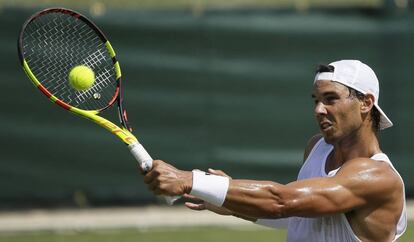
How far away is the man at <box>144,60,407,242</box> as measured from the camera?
4.41 m

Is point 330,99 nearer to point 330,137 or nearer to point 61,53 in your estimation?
point 330,137

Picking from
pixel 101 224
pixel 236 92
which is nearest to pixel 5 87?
pixel 101 224

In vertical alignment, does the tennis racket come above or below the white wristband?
above

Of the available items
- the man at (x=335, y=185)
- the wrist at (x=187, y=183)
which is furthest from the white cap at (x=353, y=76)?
the wrist at (x=187, y=183)

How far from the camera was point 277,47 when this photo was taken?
11461mm

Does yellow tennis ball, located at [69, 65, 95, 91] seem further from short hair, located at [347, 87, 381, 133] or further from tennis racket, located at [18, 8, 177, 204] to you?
short hair, located at [347, 87, 381, 133]

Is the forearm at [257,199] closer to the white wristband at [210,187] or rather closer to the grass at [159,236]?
the white wristband at [210,187]

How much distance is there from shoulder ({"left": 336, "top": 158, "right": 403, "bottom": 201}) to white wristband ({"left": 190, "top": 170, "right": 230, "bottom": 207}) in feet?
1.97

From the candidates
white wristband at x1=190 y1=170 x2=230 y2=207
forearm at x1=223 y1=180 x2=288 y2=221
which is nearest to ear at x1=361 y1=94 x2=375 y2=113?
forearm at x1=223 y1=180 x2=288 y2=221

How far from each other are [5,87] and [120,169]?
1.62 meters

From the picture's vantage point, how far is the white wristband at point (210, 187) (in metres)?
4.36

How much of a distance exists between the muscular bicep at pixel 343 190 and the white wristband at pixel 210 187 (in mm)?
335

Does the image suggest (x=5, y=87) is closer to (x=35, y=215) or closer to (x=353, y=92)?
(x=35, y=215)

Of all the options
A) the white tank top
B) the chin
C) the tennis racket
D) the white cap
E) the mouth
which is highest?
the tennis racket
